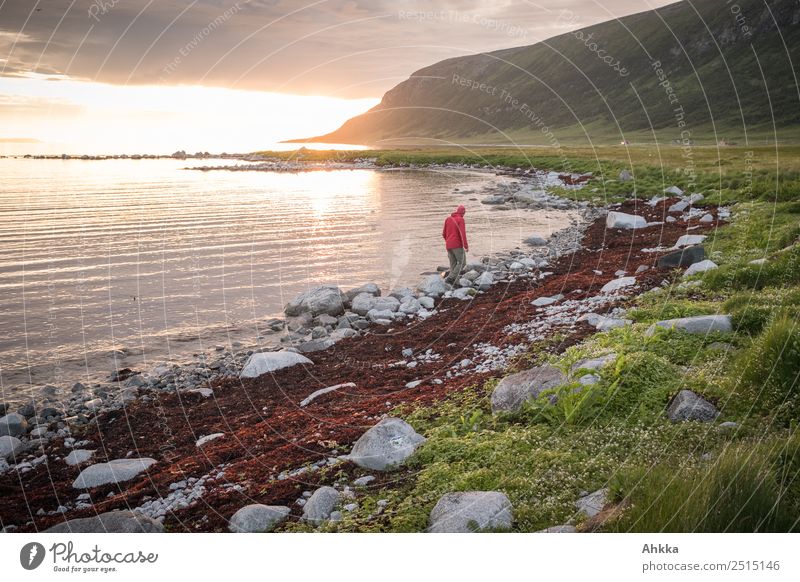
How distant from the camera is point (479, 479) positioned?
667 cm

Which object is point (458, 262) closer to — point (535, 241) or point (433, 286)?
point (433, 286)

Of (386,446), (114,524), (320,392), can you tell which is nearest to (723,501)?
(386,446)

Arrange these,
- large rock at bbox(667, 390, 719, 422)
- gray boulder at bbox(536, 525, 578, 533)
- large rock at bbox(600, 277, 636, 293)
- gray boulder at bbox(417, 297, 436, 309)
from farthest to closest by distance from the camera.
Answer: gray boulder at bbox(417, 297, 436, 309) → large rock at bbox(600, 277, 636, 293) → large rock at bbox(667, 390, 719, 422) → gray boulder at bbox(536, 525, 578, 533)

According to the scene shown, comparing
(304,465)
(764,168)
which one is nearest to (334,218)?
(764,168)

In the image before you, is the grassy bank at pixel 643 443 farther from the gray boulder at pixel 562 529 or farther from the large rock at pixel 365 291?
the large rock at pixel 365 291

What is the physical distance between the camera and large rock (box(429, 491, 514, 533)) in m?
5.73

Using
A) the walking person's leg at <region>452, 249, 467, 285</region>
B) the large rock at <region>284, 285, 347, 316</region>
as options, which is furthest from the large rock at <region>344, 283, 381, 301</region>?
the walking person's leg at <region>452, 249, 467, 285</region>

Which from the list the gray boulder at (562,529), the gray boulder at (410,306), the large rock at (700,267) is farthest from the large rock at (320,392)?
the large rock at (700,267)

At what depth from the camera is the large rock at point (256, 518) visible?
6.75 metres

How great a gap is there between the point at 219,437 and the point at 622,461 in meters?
6.96

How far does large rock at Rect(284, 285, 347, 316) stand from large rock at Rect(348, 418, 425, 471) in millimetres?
12073

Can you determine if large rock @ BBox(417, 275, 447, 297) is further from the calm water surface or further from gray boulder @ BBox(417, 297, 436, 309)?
the calm water surface

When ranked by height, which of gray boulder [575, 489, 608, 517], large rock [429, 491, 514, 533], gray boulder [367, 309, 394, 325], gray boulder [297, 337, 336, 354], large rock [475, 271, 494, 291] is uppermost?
gray boulder [575, 489, 608, 517]
